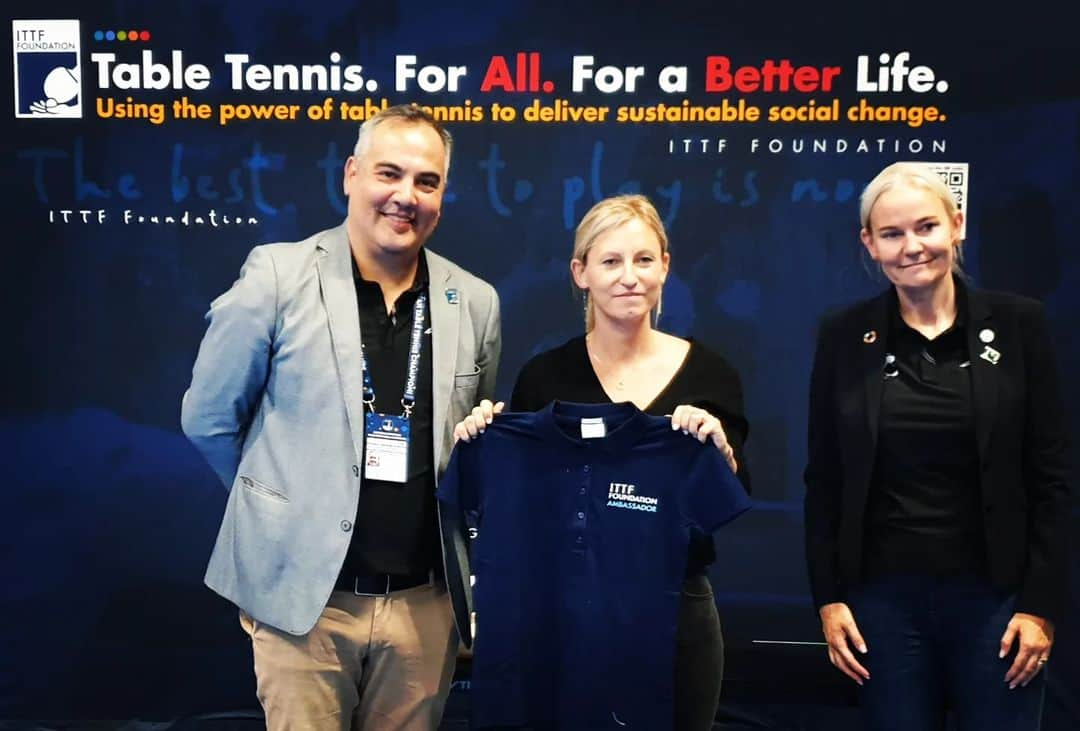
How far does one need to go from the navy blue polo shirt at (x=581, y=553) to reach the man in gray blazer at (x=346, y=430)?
5.7 inches

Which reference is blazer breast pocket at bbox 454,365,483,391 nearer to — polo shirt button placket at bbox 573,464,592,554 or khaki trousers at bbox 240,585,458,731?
polo shirt button placket at bbox 573,464,592,554

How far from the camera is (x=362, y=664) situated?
2285 millimetres

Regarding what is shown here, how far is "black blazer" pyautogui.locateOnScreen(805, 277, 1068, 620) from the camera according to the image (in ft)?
6.57

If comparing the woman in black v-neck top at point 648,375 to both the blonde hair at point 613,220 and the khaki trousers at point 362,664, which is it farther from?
the khaki trousers at point 362,664

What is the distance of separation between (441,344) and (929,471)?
3.63ft

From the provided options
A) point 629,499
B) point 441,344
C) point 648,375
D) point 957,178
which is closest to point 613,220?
point 648,375

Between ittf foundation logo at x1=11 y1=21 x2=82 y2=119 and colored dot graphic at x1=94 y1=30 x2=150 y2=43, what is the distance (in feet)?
0.32

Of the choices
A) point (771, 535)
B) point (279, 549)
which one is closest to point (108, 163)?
point (279, 549)

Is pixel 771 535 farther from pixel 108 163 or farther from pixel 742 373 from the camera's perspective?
pixel 108 163

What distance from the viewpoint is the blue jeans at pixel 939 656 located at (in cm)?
202

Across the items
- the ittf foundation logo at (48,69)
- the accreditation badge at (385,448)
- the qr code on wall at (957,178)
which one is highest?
the ittf foundation logo at (48,69)

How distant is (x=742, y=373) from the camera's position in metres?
3.65

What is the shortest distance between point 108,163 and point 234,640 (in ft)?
6.25

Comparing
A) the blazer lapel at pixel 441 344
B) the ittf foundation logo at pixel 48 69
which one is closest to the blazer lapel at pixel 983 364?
the blazer lapel at pixel 441 344
